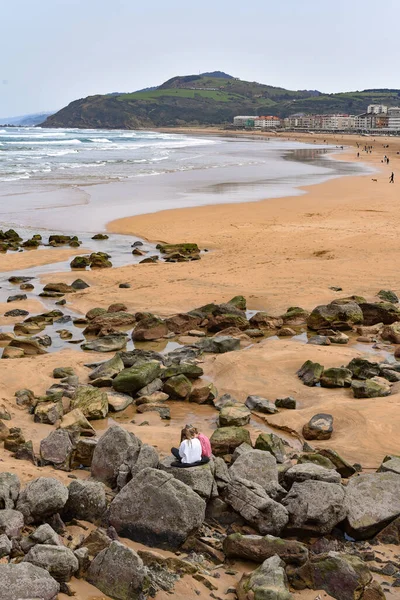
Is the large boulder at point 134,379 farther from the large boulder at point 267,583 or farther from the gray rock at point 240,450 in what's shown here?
the large boulder at point 267,583

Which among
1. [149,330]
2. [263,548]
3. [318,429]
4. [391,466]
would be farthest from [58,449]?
[149,330]

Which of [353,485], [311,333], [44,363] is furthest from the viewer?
[311,333]

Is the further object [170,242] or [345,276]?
[170,242]

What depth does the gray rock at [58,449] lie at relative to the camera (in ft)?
28.6

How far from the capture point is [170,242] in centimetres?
2722

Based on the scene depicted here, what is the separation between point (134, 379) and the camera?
1184cm

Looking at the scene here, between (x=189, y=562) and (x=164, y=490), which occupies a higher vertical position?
(x=164, y=490)

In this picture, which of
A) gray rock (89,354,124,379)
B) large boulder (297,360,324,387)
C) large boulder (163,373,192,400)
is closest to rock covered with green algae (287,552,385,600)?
large boulder (163,373,192,400)

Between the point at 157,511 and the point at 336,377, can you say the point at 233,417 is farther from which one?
the point at 157,511

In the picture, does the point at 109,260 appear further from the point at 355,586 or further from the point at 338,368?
the point at 355,586

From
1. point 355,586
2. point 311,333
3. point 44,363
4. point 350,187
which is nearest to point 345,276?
point 311,333

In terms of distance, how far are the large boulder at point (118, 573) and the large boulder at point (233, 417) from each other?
4471mm

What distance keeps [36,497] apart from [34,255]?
59.5ft

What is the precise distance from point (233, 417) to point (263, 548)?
385 cm
